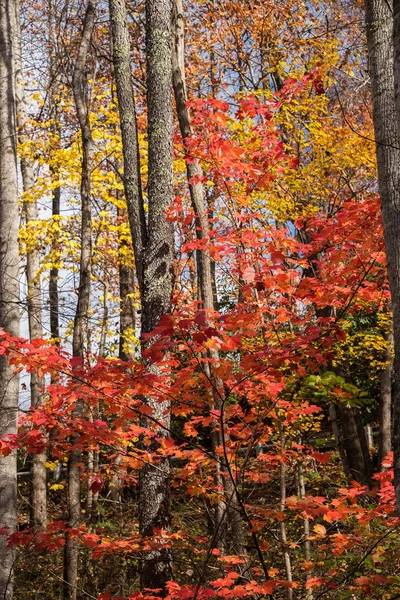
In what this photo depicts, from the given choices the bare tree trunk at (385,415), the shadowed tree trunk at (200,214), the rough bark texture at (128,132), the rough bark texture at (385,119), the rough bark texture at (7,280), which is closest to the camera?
the rough bark texture at (385,119)

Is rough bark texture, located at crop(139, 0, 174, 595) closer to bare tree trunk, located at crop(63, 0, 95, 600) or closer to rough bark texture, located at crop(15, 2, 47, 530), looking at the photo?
bare tree trunk, located at crop(63, 0, 95, 600)

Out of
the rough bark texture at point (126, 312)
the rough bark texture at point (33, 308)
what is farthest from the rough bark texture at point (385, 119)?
the rough bark texture at point (126, 312)

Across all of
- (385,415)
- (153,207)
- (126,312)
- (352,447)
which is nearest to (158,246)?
(153,207)

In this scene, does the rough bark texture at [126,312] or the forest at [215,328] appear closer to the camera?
the forest at [215,328]

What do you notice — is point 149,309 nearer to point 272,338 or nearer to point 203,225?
point 203,225

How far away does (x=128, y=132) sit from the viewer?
592 cm

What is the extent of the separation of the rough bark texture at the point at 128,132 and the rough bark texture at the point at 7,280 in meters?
1.30

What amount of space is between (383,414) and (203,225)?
6108mm

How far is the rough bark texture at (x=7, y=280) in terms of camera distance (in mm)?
5957

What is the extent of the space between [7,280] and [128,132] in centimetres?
215

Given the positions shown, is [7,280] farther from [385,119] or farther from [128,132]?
[385,119]

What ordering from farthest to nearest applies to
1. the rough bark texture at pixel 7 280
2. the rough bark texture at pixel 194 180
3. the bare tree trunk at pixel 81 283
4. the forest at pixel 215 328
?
the bare tree trunk at pixel 81 283
the rough bark texture at pixel 194 180
the rough bark texture at pixel 7 280
the forest at pixel 215 328

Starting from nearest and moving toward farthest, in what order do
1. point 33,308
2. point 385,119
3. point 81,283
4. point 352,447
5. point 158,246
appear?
point 385,119 → point 158,246 → point 81,283 → point 33,308 → point 352,447

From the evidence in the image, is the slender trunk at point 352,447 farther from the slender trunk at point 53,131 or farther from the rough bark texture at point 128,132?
the rough bark texture at point 128,132
